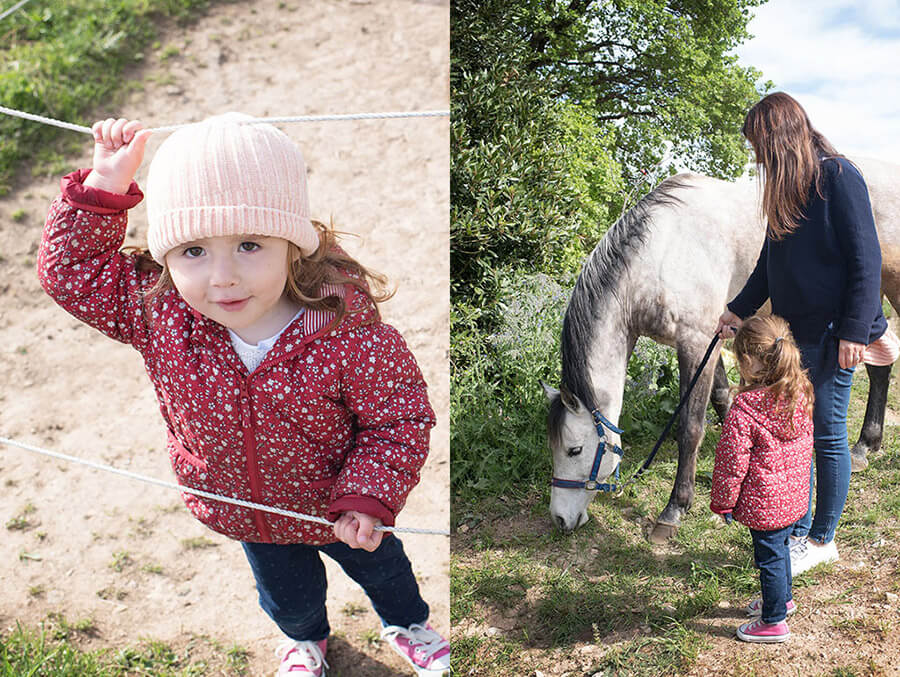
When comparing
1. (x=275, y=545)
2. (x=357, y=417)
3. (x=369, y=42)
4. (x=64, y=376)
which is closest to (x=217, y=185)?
(x=357, y=417)

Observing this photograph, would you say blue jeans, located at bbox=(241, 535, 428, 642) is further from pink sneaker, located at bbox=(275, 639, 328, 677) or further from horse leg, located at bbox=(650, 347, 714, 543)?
horse leg, located at bbox=(650, 347, 714, 543)

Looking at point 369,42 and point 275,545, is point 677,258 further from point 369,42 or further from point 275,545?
point 369,42

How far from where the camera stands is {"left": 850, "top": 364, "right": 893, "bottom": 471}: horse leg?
61.3 inches

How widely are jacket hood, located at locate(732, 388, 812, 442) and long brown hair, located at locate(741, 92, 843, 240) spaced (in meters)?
0.32

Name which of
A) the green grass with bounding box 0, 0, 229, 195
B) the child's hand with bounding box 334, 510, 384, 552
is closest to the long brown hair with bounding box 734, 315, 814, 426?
the child's hand with bounding box 334, 510, 384, 552

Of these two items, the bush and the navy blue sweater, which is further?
the bush

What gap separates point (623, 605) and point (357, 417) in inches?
29.4

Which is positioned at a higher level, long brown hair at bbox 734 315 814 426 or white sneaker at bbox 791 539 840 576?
long brown hair at bbox 734 315 814 426

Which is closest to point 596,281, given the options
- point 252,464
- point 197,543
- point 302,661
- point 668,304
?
point 668,304

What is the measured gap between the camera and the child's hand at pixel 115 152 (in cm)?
141

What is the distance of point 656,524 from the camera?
187 centimetres

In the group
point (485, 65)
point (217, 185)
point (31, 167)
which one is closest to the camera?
point (217, 185)

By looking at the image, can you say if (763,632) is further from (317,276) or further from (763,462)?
(317,276)

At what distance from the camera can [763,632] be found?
1.64 metres
